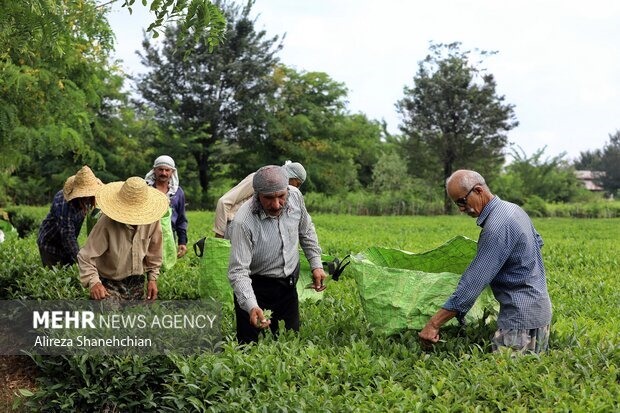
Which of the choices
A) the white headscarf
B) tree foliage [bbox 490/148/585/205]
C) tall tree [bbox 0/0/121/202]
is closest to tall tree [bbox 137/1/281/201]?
tree foliage [bbox 490/148/585/205]

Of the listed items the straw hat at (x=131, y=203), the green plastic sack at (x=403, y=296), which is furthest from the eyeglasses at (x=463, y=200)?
the straw hat at (x=131, y=203)

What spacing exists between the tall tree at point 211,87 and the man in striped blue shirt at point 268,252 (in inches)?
1118

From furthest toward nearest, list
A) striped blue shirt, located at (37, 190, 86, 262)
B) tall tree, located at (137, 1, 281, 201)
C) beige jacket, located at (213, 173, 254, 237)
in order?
tall tree, located at (137, 1, 281, 201)
beige jacket, located at (213, 173, 254, 237)
striped blue shirt, located at (37, 190, 86, 262)

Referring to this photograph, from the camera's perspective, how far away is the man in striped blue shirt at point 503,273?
359cm

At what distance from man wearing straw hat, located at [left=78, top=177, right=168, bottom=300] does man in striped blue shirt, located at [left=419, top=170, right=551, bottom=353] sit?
2126 millimetres

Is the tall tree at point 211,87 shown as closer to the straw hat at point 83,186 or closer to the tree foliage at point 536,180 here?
the tree foliage at point 536,180

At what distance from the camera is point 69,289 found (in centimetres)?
576

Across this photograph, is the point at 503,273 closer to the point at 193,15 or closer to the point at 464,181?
the point at 464,181

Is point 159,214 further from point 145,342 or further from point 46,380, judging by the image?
point 46,380

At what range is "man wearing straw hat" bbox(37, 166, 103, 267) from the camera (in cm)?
531

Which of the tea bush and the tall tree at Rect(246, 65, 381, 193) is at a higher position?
the tall tree at Rect(246, 65, 381, 193)

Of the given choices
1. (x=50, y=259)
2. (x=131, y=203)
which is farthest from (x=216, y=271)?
(x=50, y=259)

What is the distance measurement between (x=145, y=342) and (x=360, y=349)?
1.34m

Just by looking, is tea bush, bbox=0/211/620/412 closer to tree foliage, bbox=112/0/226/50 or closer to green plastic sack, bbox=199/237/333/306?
green plastic sack, bbox=199/237/333/306
